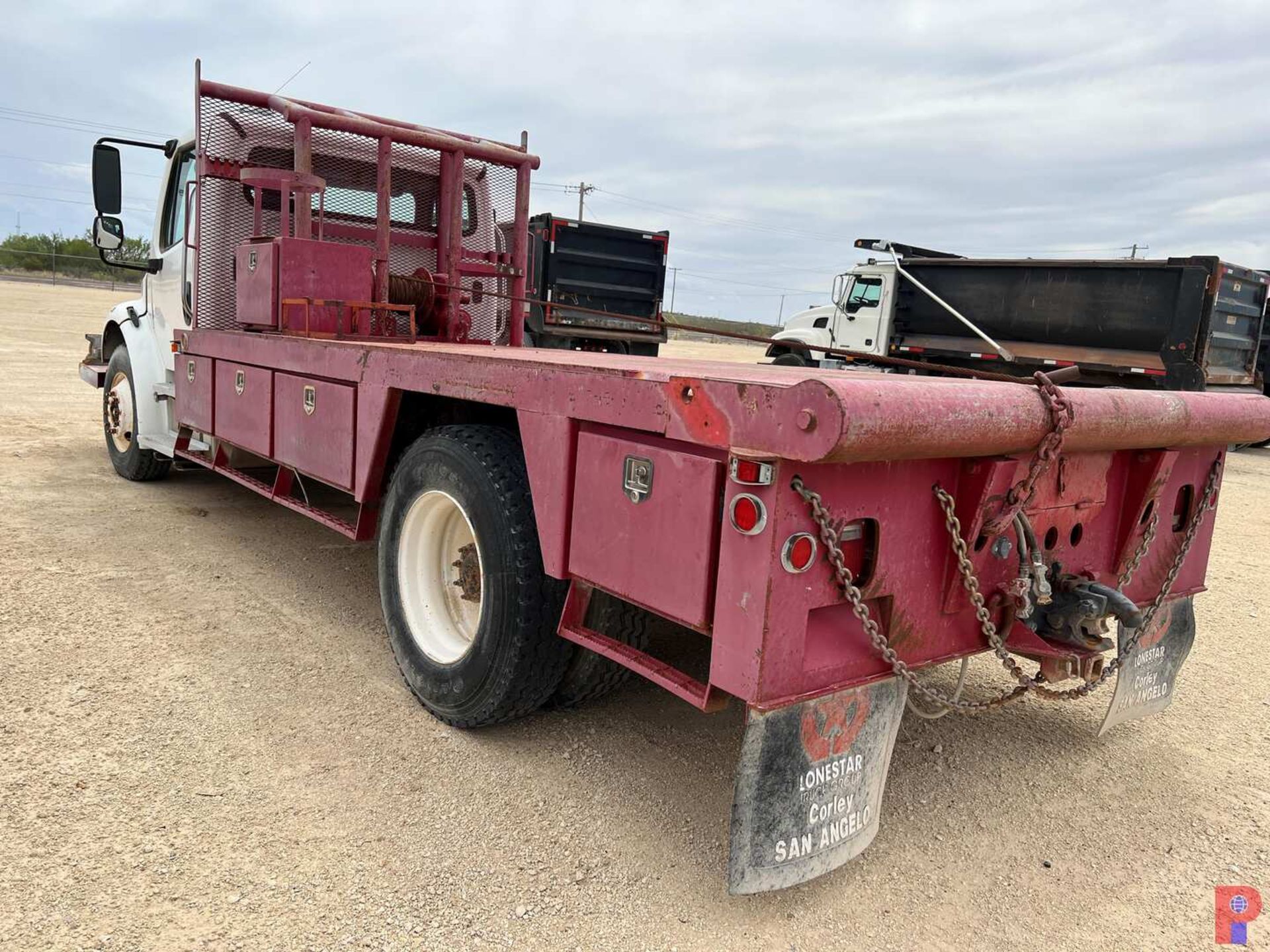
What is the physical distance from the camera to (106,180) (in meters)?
5.88

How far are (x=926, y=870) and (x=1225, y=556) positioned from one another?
544cm

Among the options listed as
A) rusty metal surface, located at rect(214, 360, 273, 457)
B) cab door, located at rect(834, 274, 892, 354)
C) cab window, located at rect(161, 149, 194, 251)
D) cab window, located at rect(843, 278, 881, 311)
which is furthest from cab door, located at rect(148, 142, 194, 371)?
cab window, located at rect(843, 278, 881, 311)

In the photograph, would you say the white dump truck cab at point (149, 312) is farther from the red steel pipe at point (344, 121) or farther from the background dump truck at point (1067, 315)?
the background dump truck at point (1067, 315)

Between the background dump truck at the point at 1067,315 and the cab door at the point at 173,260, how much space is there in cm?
550

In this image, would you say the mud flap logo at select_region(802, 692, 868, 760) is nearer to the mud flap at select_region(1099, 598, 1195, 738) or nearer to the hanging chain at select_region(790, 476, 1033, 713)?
the hanging chain at select_region(790, 476, 1033, 713)

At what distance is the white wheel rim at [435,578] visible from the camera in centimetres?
340

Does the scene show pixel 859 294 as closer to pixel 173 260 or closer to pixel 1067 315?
pixel 1067 315

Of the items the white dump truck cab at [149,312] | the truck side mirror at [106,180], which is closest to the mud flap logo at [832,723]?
the white dump truck cab at [149,312]

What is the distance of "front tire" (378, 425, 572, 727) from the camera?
296cm

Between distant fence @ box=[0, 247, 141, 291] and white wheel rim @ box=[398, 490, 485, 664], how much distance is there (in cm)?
4750

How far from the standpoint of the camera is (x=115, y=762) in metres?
2.89

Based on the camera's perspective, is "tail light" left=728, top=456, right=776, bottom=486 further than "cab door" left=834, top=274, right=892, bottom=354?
No

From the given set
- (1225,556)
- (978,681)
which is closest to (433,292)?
(978,681)

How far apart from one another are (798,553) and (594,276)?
12.6 meters
